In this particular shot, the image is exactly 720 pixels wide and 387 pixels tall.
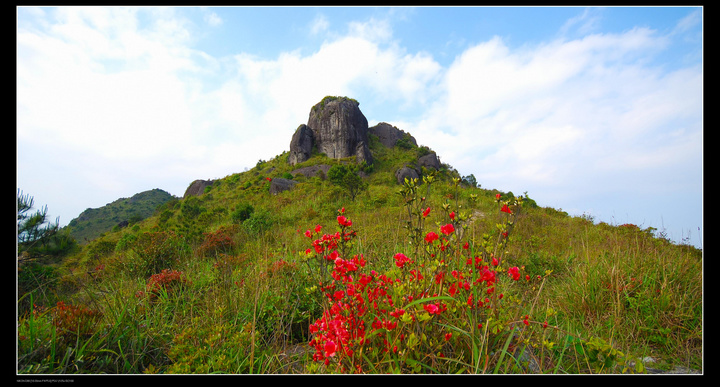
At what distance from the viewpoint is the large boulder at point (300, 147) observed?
38250 mm

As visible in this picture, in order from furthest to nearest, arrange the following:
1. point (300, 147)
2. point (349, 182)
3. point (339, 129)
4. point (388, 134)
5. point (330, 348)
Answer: point (388, 134)
point (339, 129)
point (300, 147)
point (349, 182)
point (330, 348)

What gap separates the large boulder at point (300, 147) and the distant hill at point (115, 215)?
1652 centimetres

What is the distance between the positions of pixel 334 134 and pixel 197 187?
63.4ft

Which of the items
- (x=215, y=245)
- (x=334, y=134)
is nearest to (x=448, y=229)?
(x=215, y=245)

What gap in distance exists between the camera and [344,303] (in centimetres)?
159

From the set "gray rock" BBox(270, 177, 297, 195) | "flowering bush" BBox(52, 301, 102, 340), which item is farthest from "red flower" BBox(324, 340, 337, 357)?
"gray rock" BBox(270, 177, 297, 195)

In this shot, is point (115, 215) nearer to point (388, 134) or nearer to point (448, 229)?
point (388, 134)

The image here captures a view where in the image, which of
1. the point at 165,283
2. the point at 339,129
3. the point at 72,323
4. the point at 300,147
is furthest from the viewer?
the point at 339,129

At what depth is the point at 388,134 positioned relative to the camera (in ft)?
151

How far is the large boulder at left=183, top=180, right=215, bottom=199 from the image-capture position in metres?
36.6

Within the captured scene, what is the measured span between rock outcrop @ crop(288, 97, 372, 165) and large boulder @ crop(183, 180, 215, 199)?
11147mm

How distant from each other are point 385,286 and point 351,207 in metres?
11.5

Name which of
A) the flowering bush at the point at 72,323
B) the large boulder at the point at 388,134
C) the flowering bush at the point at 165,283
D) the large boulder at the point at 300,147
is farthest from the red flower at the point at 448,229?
the large boulder at the point at 388,134

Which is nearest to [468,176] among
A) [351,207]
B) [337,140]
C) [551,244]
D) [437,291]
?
[337,140]
